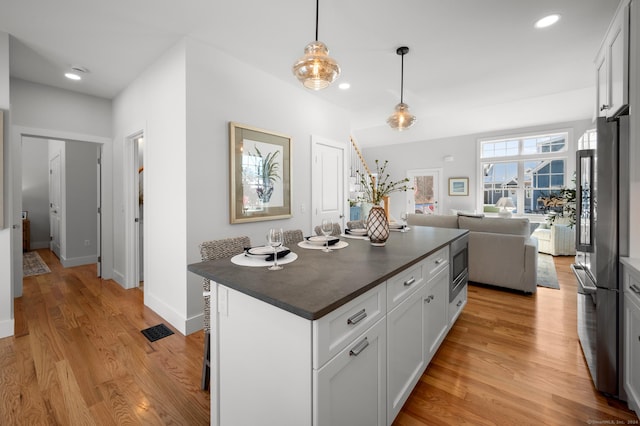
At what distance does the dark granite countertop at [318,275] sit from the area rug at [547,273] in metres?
3.04

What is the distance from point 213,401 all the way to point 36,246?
25.3 ft

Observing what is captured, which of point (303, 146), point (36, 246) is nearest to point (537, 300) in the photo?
point (303, 146)

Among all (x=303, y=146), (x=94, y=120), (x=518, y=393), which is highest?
(x=94, y=120)

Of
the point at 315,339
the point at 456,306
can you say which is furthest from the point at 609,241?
the point at 315,339

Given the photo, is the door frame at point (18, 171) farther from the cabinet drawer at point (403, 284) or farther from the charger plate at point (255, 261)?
the cabinet drawer at point (403, 284)

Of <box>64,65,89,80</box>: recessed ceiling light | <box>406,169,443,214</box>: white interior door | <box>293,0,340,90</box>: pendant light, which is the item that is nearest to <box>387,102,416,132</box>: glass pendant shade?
<box>293,0,340,90</box>: pendant light

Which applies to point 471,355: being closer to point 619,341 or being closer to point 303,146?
point 619,341

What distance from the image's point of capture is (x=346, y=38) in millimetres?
2812

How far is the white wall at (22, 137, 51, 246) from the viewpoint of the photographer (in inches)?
252

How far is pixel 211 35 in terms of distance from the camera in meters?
2.67

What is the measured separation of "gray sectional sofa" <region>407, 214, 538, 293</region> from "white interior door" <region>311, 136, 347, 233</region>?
1819 mm

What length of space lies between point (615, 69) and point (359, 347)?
252cm

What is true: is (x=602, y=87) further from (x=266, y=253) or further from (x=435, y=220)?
(x=266, y=253)

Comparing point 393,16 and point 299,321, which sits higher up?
point 393,16
